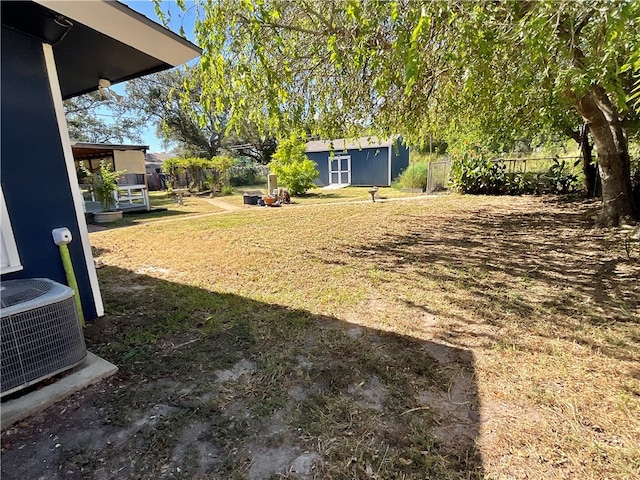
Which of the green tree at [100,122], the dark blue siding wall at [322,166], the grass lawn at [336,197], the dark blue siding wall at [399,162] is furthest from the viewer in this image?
the green tree at [100,122]

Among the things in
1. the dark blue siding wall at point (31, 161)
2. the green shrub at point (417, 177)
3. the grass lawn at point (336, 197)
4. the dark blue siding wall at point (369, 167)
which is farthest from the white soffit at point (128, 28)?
the dark blue siding wall at point (369, 167)

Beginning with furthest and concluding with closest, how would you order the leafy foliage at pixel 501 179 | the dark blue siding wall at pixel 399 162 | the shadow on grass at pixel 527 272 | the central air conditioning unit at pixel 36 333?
the dark blue siding wall at pixel 399 162, the leafy foliage at pixel 501 179, the shadow on grass at pixel 527 272, the central air conditioning unit at pixel 36 333

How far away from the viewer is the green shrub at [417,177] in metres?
15.6

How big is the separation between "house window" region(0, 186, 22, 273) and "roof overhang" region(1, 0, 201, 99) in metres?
1.24

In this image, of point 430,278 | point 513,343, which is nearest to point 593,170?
point 430,278

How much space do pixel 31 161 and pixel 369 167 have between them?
19342mm

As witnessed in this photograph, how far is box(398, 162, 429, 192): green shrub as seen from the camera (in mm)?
15555

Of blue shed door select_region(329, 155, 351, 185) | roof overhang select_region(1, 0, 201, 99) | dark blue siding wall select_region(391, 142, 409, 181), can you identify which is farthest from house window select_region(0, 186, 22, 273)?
blue shed door select_region(329, 155, 351, 185)

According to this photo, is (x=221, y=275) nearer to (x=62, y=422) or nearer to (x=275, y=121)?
(x=275, y=121)

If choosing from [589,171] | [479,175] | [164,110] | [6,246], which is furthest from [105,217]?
[164,110]

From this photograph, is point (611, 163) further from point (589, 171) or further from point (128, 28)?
point (128, 28)

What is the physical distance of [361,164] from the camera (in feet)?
69.2

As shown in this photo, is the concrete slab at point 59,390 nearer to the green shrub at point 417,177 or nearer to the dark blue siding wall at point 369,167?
the green shrub at point 417,177

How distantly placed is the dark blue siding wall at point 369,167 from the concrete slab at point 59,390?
61.4 feet
